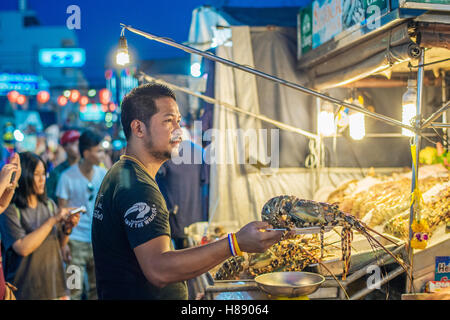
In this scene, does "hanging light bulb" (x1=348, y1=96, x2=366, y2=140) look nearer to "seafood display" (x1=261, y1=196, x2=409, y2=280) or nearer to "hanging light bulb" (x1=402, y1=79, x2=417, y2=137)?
A: "hanging light bulb" (x1=402, y1=79, x2=417, y2=137)

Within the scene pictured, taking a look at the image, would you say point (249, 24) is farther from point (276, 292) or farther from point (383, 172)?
point (276, 292)

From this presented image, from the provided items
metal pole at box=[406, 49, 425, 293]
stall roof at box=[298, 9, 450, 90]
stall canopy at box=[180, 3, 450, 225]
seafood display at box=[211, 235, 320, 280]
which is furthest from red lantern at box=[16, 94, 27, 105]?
metal pole at box=[406, 49, 425, 293]

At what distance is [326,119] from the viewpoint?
5.15 metres

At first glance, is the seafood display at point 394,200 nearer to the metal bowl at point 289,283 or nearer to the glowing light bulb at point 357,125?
the glowing light bulb at point 357,125

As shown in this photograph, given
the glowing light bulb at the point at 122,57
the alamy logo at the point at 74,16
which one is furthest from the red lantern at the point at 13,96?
the glowing light bulb at the point at 122,57

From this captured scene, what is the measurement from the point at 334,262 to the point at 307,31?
3.14 meters

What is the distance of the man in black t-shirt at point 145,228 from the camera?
2061mm

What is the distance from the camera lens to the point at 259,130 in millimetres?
5527

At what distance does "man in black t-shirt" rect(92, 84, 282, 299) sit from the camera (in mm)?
2061

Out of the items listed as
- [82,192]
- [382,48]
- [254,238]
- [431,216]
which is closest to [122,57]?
[254,238]

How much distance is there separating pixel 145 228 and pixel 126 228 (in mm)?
123

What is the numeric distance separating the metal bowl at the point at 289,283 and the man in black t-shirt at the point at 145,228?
1.90 ft
